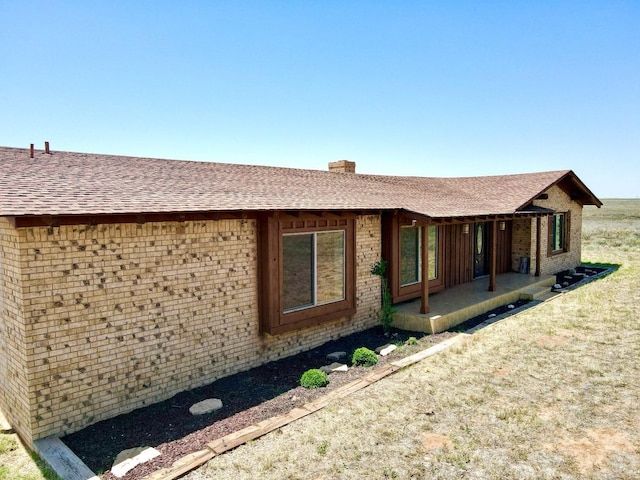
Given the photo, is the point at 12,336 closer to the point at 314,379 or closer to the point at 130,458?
the point at 130,458

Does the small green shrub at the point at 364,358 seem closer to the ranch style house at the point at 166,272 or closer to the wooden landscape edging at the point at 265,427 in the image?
the wooden landscape edging at the point at 265,427

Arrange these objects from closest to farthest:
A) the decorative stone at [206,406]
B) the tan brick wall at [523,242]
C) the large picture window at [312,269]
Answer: the decorative stone at [206,406]
the large picture window at [312,269]
the tan brick wall at [523,242]

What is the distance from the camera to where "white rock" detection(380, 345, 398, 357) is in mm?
8186

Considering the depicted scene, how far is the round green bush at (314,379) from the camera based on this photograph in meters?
6.64

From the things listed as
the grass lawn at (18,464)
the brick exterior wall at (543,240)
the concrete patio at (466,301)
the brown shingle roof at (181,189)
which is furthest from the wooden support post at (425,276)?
the grass lawn at (18,464)

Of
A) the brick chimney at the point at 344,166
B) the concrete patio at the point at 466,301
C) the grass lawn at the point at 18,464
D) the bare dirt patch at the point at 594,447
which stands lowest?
the grass lawn at the point at 18,464

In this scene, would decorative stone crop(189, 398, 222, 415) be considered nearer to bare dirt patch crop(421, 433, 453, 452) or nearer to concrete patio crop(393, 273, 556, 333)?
bare dirt patch crop(421, 433, 453, 452)

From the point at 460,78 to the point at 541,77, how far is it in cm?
319

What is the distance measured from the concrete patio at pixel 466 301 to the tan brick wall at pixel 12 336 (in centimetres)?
737

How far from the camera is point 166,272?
20.6ft

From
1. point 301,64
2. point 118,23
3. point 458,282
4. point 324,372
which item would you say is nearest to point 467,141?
point 301,64

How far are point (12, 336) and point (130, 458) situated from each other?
2262mm

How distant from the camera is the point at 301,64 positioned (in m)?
17.0

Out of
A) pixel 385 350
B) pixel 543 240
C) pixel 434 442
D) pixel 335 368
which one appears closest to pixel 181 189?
pixel 335 368
